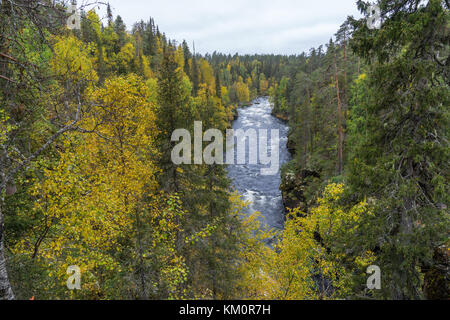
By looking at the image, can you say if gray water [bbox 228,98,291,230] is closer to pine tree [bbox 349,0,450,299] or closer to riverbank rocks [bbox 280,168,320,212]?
riverbank rocks [bbox 280,168,320,212]

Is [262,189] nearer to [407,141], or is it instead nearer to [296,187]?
[296,187]

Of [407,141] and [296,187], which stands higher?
[407,141]

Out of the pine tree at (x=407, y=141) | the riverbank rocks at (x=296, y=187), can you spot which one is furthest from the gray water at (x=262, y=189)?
the pine tree at (x=407, y=141)

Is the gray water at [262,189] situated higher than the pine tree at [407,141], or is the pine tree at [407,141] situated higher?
the pine tree at [407,141]

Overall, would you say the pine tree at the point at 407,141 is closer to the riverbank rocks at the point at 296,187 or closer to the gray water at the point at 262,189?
the gray water at the point at 262,189

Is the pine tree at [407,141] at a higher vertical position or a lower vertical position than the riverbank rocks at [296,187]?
higher

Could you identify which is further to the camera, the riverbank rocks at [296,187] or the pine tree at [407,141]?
the riverbank rocks at [296,187]

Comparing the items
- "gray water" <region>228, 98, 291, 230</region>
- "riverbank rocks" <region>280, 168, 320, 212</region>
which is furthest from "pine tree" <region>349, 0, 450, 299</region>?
"riverbank rocks" <region>280, 168, 320, 212</region>

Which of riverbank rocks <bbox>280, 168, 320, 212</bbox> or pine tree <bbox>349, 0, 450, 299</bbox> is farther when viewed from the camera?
riverbank rocks <bbox>280, 168, 320, 212</bbox>

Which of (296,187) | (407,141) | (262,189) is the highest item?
(407,141)

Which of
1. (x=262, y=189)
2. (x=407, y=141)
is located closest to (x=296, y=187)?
(x=262, y=189)
